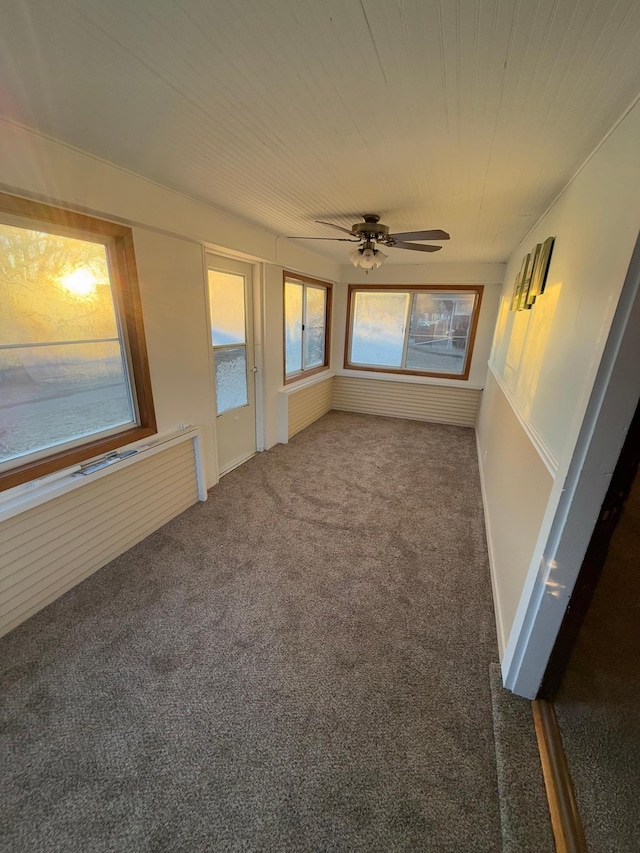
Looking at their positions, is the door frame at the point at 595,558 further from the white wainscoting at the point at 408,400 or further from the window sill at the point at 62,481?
the white wainscoting at the point at 408,400

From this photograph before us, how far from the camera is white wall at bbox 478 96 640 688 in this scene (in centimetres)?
108

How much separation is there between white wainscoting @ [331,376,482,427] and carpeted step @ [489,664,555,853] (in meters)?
4.03

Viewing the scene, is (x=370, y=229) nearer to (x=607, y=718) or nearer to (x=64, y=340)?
(x=64, y=340)

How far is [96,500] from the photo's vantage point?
6.68ft

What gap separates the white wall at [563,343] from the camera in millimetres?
1081

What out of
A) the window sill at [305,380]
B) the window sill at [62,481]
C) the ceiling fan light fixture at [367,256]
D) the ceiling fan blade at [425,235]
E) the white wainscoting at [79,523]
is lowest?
the white wainscoting at [79,523]

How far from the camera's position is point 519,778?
119 cm

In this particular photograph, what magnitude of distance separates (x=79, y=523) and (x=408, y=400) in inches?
176

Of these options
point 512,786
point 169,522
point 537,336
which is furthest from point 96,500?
point 537,336

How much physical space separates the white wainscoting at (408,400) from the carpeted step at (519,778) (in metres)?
4.03

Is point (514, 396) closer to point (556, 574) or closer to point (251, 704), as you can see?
point (556, 574)

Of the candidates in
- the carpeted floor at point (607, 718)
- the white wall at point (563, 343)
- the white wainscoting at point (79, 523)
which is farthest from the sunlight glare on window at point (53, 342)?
the carpeted floor at point (607, 718)

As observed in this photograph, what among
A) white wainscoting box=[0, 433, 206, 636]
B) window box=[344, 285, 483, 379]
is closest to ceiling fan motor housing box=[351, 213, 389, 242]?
white wainscoting box=[0, 433, 206, 636]

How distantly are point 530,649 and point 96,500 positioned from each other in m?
2.39
